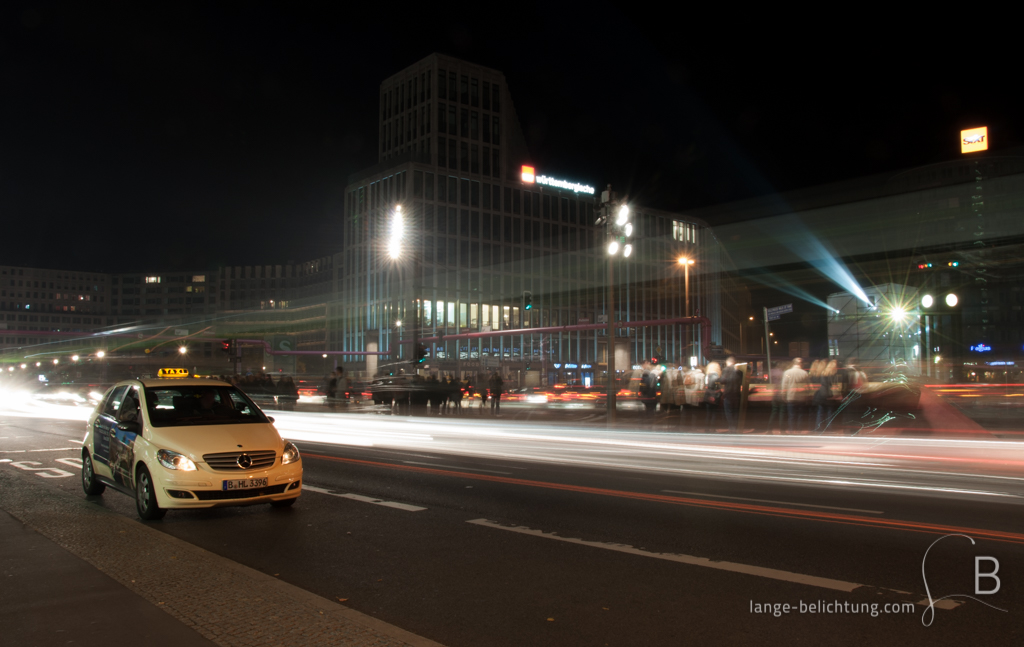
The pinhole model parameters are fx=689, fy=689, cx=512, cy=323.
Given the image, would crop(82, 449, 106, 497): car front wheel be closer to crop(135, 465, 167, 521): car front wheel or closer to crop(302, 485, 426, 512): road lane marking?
crop(135, 465, 167, 521): car front wheel

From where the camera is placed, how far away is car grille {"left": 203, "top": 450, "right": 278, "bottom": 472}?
7.49 metres

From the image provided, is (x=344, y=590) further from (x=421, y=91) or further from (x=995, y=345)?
(x=995, y=345)

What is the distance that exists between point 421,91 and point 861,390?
183 ft

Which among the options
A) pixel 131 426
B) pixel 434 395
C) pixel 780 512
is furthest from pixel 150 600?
pixel 434 395

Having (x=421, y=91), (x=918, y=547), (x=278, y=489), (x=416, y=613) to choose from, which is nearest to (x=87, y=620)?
(x=416, y=613)

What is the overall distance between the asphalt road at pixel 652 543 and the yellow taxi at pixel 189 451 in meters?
0.36

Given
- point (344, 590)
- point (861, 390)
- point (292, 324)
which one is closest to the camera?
point (344, 590)

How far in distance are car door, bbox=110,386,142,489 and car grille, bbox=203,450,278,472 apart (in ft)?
3.99

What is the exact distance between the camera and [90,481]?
9227 mm

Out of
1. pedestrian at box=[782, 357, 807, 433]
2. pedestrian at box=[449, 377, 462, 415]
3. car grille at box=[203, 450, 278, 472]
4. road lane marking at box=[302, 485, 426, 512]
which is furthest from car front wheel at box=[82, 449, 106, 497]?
pedestrian at box=[449, 377, 462, 415]

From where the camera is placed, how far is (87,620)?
4352 millimetres

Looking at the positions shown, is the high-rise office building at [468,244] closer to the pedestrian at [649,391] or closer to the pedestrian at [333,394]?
the pedestrian at [333,394]

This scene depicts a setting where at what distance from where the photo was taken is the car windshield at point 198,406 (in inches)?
324

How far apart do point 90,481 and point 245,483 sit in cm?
323
